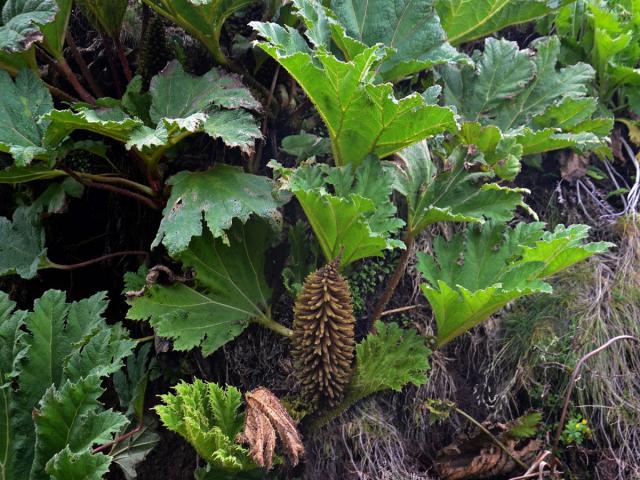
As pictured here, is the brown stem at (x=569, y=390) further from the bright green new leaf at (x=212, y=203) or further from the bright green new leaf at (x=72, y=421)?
the bright green new leaf at (x=72, y=421)

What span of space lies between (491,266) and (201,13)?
4.06ft

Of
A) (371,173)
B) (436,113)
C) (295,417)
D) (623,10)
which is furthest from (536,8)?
(295,417)

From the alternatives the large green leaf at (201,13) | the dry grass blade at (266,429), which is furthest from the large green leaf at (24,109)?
the dry grass blade at (266,429)

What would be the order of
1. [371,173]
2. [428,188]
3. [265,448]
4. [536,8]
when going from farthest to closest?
[536,8] → [428,188] → [371,173] → [265,448]

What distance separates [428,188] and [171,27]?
125 cm

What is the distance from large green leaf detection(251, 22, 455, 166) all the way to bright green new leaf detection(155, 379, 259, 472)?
0.83 meters

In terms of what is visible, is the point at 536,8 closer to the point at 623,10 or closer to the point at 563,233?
the point at 623,10

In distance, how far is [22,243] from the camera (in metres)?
1.97

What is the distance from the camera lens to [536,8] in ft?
7.35

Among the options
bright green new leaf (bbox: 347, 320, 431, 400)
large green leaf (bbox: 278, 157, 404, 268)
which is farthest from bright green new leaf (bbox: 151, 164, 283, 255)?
bright green new leaf (bbox: 347, 320, 431, 400)

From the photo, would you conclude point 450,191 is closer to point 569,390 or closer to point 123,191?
point 569,390

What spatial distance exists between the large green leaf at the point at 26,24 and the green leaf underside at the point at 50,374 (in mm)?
726

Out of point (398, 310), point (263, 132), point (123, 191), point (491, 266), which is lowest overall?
point (398, 310)

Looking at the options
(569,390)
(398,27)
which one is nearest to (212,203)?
(398,27)
